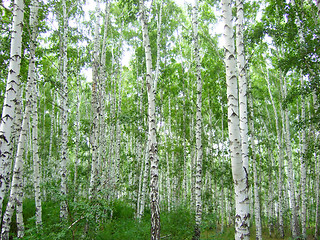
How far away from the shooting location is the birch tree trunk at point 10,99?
3.79 meters

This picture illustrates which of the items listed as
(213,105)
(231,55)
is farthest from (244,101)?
(213,105)

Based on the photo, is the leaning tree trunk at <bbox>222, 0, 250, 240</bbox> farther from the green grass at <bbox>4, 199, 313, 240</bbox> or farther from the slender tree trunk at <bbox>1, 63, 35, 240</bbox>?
the slender tree trunk at <bbox>1, 63, 35, 240</bbox>

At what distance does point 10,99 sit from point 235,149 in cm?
372

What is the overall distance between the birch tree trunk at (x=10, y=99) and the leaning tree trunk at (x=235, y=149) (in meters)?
3.53

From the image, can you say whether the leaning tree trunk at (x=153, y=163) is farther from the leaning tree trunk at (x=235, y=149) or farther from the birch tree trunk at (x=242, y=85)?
the leaning tree trunk at (x=235, y=149)

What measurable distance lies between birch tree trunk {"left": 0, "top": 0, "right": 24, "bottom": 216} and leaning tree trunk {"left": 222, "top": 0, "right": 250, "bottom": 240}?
3.53 m

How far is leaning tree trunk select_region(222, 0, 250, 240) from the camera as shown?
11.6 feet

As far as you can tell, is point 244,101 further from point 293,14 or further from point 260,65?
point 260,65

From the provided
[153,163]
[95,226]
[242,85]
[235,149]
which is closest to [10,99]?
[153,163]

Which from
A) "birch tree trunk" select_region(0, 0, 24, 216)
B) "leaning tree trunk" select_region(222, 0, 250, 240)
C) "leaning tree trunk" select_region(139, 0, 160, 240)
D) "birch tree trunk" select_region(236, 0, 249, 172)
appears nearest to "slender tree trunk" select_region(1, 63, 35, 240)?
"birch tree trunk" select_region(0, 0, 24, 216)

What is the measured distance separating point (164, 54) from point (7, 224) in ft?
38.2

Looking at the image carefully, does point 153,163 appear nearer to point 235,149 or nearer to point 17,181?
point 235,149

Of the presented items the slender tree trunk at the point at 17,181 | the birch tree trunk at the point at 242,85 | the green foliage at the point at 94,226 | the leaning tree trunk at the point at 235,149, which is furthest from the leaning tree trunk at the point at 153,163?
the slender tree trunk at the point at 17,181

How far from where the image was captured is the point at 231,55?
390cm
